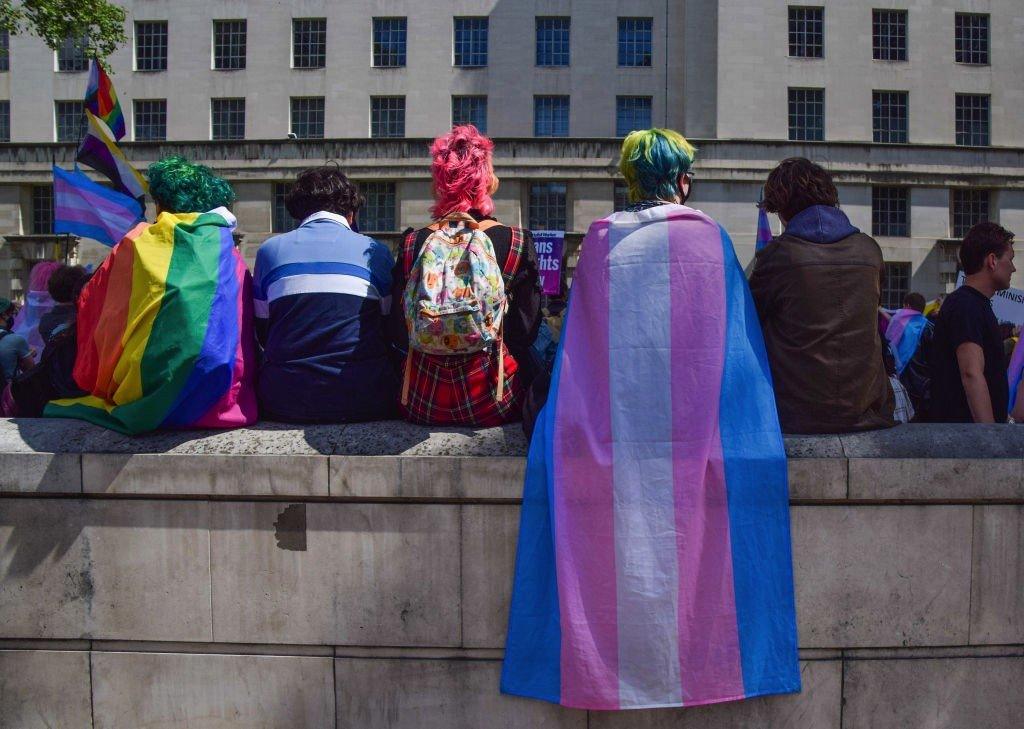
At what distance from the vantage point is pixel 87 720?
13.0 ft

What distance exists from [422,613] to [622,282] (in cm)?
166

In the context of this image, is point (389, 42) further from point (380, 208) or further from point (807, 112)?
point (807, 112)

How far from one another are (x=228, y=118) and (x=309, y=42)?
16.1 feet

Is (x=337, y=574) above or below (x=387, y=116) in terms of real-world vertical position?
below

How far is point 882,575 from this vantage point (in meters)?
3.72

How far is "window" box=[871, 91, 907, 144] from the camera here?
3669 cm

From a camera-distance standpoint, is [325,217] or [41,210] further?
[41,210]

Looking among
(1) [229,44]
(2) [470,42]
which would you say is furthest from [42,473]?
(1) [229,44]

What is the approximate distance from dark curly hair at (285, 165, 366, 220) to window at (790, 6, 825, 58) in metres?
36.1

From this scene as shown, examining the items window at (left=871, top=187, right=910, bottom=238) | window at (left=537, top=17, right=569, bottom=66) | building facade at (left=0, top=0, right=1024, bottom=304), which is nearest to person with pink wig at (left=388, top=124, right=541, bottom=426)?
building facade at (left=0, top=0, right=1024, bottom=304)

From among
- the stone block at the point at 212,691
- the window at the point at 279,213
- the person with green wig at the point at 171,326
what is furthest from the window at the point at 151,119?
the stone block at the point at 212,691

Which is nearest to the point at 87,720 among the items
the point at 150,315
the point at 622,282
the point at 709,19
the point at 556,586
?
the point at 150,315

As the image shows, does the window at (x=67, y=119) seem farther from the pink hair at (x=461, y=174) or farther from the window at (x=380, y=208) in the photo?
the pink hair at (x=461, y=174)

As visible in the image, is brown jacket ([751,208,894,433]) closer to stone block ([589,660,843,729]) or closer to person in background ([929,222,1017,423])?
person in background ([929,222,1017,423])
